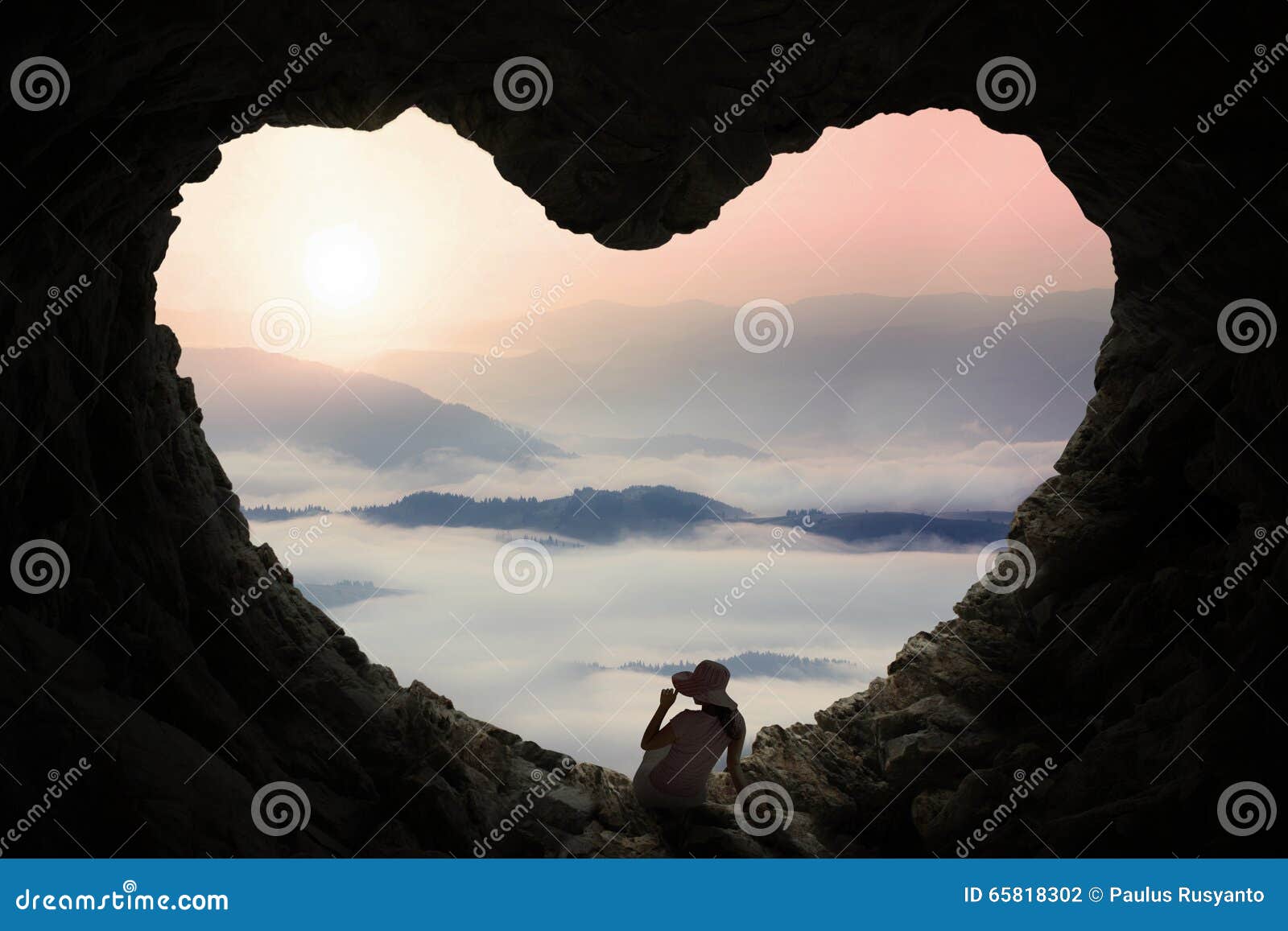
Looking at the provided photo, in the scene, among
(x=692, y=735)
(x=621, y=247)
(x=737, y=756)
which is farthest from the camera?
(x=737, y=756)

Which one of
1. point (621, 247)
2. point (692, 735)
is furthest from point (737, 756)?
point (621, 247)

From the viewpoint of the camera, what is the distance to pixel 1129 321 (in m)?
8.59

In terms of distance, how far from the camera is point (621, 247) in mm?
6824

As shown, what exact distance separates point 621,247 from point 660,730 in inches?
131

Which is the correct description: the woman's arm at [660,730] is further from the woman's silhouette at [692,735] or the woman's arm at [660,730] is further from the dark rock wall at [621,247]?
the dark rock wall at [621,247]

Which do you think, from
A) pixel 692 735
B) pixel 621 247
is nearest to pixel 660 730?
pixel 692 735

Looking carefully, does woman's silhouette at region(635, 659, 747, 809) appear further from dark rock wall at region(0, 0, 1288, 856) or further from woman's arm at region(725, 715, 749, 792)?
dark rock wall at region(0, 0, 1288, 856)

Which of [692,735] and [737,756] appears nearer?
[692,735]

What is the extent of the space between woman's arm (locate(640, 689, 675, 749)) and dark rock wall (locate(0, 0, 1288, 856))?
2.39 ft

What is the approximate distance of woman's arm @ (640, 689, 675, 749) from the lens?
7168 millimetres

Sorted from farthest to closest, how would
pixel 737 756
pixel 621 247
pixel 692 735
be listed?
pixel 737 756, pixel 692 735, pixel 621 247

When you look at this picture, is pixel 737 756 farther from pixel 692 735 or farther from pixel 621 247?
pixel 621 247

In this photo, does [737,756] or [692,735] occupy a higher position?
[737,756]

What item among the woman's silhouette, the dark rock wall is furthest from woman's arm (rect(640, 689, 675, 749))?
the dark rock wall
